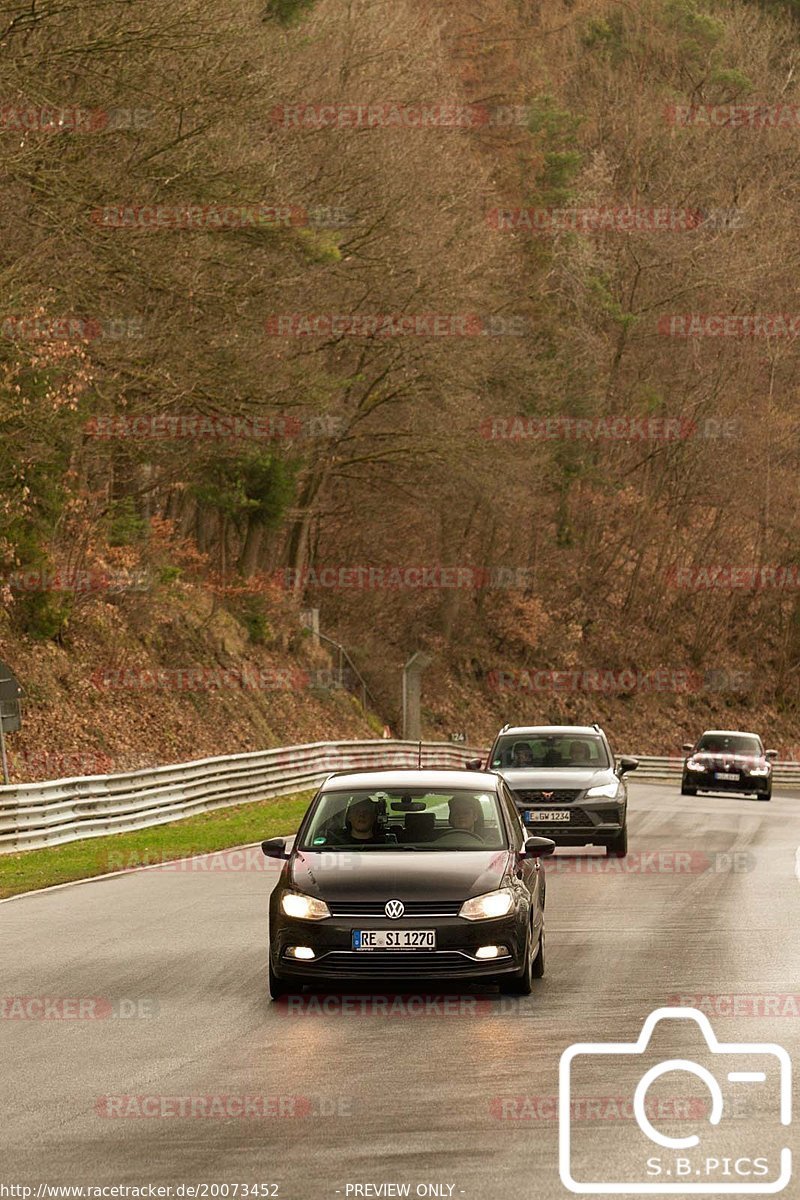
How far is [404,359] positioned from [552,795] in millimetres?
23569

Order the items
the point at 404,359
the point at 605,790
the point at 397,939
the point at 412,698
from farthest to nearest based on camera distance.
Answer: the point at 412,698, the point at 404,359, the point at 605,790, the point at 397,939

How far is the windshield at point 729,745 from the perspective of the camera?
4409 cm

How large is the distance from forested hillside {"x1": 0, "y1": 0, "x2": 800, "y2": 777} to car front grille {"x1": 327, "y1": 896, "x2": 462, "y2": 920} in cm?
1506

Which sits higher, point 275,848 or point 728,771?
point 275,848

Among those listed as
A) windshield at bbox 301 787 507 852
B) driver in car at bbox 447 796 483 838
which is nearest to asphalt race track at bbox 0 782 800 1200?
windshield at bbox 301 787 507 852

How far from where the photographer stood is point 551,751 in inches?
1001

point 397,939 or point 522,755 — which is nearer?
point 397,939

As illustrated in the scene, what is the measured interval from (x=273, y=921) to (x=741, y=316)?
6697cm

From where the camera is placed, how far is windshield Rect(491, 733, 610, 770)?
82.5ft

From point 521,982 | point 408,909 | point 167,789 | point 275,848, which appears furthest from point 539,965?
point 167,789

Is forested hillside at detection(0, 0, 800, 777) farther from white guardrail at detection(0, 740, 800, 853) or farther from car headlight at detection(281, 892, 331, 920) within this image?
car headlight at detection(281, 892, 331, 920)

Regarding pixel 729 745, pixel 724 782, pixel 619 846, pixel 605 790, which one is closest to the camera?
pixel 605 790

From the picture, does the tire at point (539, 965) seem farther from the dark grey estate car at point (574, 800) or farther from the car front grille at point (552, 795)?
the car front grille at point (552, 795)

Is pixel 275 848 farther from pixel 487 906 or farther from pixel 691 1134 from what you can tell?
pixel 691 1134
